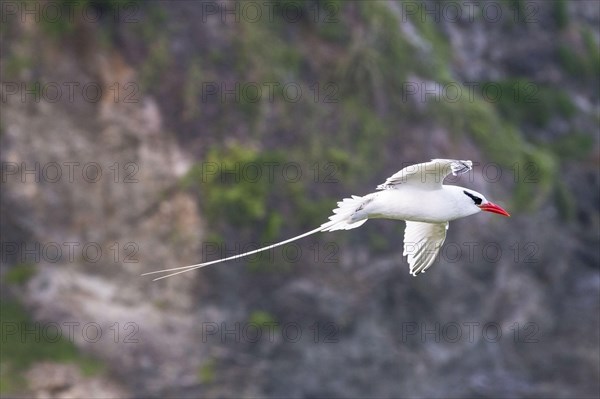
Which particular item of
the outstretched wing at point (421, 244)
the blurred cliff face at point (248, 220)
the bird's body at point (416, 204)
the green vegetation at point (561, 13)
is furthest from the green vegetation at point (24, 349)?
the green vegetation at point (561, 13)

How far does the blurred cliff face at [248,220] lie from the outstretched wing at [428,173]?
24.6ft

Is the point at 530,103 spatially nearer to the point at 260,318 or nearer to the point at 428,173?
the point at 260,318

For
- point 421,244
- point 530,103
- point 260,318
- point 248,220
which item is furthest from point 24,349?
point 530,103

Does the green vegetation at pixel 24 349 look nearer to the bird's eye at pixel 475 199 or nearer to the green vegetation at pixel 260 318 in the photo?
the green vegetation at pixel 260 318

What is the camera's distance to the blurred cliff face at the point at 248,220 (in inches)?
760

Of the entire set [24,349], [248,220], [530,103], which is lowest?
[24,349]

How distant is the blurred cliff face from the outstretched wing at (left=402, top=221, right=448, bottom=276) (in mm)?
6220

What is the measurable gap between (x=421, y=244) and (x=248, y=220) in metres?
6.51

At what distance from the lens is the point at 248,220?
65.2ft

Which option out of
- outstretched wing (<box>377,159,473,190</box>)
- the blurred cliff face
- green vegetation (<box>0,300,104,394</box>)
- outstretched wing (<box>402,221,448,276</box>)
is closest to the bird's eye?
outstretched wing (<box>377,159,473,190</box>)

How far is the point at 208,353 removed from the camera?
19406 millimetres

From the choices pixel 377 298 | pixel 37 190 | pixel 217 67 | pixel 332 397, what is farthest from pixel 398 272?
pixel 37 190

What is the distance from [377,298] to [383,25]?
495 cm

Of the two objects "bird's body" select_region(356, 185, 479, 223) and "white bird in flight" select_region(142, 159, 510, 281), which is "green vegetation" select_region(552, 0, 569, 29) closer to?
"white bird in flight" select_region(142, 159, 510, 281)
